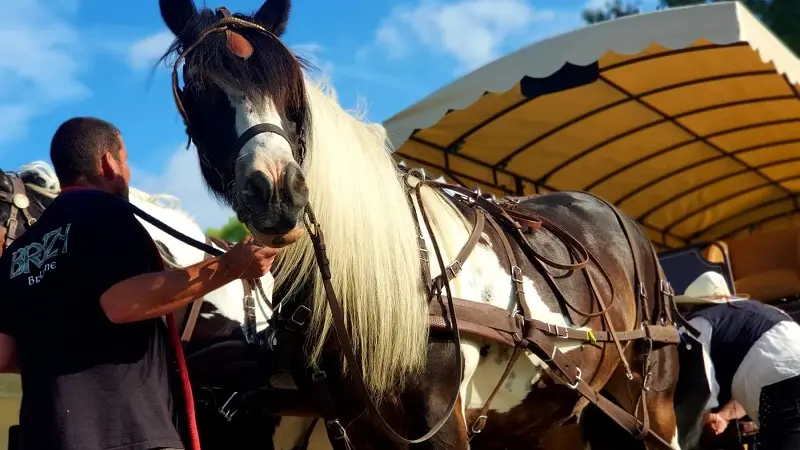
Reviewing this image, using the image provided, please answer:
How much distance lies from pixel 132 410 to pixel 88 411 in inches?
3.9

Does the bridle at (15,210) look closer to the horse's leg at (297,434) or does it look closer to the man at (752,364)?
the horse's leg at (297,434)

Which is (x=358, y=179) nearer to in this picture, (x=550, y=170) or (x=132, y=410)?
(x=132, y=410)

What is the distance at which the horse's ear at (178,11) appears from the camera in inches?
89.2

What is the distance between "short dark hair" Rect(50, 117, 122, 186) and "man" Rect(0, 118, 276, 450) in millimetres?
101

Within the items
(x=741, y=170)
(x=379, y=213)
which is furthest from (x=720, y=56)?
(x=379, y=213)

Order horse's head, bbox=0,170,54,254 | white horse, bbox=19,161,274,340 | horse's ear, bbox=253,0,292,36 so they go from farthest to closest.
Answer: white horse, bbox=19,161,274,340 < horse's head, bbox=0,170,54,254 < horse's ear, bbox=253,0,292,36

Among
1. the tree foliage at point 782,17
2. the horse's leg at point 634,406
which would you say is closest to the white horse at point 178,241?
the horse's leg at point 634,406

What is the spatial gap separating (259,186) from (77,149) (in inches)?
25.9

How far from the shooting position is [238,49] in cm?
209

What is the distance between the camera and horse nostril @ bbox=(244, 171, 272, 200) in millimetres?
1826

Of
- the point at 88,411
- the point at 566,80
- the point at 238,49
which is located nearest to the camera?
the point at 88,411

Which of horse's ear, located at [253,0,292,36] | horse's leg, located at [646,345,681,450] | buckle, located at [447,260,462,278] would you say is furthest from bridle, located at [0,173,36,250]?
horse's leg, located at [646,345,681,450]

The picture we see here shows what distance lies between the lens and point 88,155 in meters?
2.19

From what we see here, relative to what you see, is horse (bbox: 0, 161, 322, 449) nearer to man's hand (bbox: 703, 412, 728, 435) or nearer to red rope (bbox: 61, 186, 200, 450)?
red rope (bbox: 61, 186, 200, 450)
